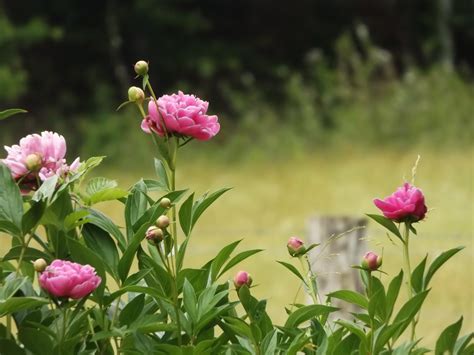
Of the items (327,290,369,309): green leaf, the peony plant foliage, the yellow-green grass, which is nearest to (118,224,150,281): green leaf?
the peony plant foliage

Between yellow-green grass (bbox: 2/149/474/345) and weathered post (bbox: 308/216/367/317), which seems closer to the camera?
weathered post (bbox: 308/216/367/317)

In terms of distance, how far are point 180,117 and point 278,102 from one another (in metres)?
13.4

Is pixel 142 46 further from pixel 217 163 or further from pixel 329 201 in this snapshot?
pixel 329 201

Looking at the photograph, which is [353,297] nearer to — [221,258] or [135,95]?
[221,258]

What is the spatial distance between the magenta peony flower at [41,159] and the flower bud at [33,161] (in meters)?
0.02

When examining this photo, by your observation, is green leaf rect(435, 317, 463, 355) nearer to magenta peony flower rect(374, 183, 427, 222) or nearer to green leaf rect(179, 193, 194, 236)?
magenta peony flower rect(374, 183, 427, 222)

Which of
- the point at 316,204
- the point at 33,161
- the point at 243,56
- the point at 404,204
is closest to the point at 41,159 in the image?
the point at 33,161

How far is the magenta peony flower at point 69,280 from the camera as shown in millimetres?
1534

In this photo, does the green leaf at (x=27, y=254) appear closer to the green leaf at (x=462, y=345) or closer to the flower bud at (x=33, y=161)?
the flower bud at (x=33, y=161)

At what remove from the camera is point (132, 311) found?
1739 mm

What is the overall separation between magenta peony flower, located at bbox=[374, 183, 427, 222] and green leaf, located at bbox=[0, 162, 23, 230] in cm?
56

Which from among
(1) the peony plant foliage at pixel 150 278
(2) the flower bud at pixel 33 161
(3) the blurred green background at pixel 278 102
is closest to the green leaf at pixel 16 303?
(1) the peony plant foliage at pixel 150 278

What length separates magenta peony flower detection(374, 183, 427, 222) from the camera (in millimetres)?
1776

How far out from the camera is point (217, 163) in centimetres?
1195
